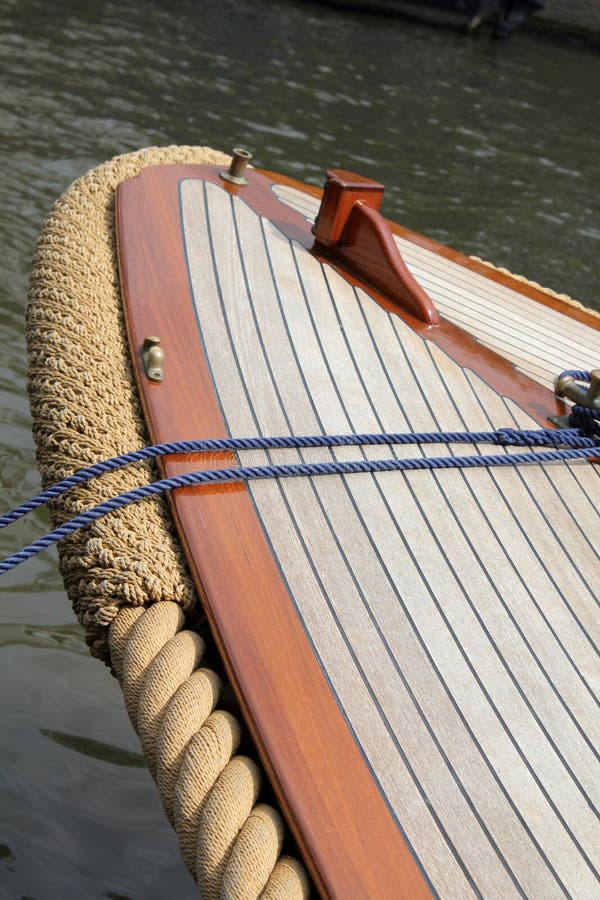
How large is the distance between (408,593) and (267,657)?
0.28 m

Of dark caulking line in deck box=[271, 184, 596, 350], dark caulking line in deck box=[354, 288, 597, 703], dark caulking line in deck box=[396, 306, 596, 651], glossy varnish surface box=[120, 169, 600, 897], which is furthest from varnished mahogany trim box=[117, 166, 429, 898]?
dark caulking line in deck box=[271, 184, 596, 350]

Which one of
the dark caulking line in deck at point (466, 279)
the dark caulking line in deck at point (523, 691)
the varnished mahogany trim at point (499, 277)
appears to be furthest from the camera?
the varnished mahogany trim at point (499, 277)

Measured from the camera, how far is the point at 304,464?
1.90m

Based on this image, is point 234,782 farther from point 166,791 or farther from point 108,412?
point 108,412

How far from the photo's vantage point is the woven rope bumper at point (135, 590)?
53.7 inches

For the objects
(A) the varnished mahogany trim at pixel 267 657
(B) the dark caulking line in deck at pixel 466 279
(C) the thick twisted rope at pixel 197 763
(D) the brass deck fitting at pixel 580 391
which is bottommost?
(C) the thick twisted rope at pixel 197 763

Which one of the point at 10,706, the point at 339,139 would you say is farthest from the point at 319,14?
the point at 10,706

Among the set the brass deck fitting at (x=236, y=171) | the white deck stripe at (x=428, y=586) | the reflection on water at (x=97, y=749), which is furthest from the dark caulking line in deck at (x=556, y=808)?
the brass deck fitting at (x=236, y=171)

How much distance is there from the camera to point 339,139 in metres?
6.29

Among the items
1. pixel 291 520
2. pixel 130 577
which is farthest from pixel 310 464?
pixel 130 577

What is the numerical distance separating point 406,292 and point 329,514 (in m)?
0.79

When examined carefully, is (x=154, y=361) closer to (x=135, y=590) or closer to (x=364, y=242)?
(x=135, y=590)

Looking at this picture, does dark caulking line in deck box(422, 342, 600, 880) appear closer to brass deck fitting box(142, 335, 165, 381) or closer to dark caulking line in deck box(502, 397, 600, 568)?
dark caulking line in deck box(502, 397, 600, 568)

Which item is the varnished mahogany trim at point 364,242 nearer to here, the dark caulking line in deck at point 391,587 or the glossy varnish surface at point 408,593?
the glossy varnish surface at point 408,593
